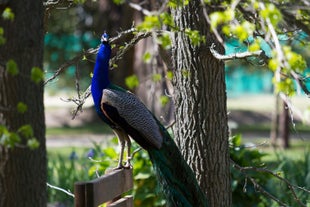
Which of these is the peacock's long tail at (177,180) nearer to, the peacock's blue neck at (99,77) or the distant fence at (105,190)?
the distant fence at (105,190)

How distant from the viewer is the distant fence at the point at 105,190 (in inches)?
136

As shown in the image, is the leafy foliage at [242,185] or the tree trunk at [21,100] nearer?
the tree trunk at [21,100]

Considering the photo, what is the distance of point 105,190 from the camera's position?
12.2ft

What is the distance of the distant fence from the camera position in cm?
345

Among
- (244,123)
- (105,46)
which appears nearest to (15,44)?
(105,46)

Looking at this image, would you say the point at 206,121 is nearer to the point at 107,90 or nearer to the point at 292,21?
the point at 107,90

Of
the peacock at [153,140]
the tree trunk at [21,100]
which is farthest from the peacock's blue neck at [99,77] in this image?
the tree trunk at [21,100]

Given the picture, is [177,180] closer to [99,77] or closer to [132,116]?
[132,116]

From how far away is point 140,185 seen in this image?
267 inches

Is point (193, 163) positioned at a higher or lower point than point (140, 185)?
higher

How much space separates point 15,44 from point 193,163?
6.67ft

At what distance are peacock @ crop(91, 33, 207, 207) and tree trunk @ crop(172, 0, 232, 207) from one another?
0.16 metres

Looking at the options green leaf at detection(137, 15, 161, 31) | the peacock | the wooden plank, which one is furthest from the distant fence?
green leaf at detection(137, 15, 161, 31)

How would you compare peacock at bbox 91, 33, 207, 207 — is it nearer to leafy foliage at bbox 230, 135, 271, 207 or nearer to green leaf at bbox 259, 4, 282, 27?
leafy foliage at bbox 230, 135, 271, 207
